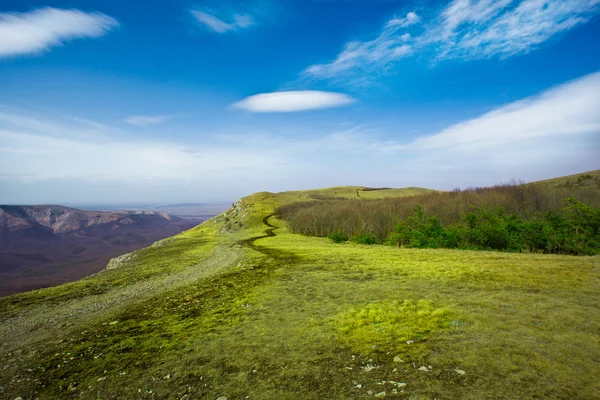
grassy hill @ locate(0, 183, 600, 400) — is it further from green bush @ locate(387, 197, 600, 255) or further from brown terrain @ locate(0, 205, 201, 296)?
brown terrain @ locate(0, 205, 201, 296)

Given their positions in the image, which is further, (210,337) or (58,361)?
(210,337)

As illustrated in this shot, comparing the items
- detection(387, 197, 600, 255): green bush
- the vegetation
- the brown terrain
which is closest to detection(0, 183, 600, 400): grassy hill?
detection(387, 197, 600, 255): green bush

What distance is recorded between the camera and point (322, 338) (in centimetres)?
944

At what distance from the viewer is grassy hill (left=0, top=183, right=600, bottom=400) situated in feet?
22.1

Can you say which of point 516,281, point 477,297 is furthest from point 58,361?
point 516,281

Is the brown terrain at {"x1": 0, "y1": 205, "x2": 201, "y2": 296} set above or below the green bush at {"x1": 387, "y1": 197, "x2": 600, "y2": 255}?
below

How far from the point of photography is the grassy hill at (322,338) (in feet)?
22.1

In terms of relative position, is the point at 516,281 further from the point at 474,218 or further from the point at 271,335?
the point at 474,218

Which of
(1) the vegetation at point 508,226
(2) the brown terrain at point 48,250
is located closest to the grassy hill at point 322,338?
(1) the vegetation at point 508,226

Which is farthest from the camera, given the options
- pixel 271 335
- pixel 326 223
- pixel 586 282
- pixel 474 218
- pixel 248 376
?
pixel 326 223

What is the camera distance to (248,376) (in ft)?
24.4

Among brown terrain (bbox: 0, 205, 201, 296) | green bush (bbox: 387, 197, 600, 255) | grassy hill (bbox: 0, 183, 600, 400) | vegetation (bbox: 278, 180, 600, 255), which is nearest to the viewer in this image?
grassy hill (bbox: 0, 183, 600, 400)

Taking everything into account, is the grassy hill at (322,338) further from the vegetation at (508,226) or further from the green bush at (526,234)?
the vegetation at (508,226)

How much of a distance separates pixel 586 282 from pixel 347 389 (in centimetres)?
1491
